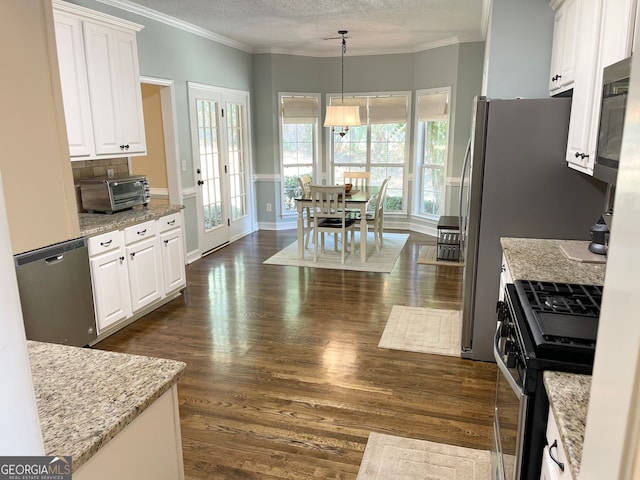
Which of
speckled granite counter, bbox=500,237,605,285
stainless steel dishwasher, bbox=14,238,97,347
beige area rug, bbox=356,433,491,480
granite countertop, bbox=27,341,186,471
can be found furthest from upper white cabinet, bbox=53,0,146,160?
speckled granite counter, bbox=500,237,605,285

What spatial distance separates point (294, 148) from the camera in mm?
7738

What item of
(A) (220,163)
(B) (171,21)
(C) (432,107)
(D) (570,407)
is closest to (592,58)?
(D) (570,407)

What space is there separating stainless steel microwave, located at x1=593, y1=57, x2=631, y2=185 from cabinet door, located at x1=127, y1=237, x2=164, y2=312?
10.7 feet

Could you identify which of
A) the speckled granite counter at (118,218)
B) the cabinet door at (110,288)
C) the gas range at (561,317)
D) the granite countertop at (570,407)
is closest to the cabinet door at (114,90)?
the speckled granite counter at (118,218)

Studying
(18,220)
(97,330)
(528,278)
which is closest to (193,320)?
(97,330)

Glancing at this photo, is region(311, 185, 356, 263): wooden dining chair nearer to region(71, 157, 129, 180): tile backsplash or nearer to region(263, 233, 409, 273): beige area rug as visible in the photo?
region(263, 233, 409, 273): beige area rug

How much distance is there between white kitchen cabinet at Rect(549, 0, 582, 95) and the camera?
107 inches

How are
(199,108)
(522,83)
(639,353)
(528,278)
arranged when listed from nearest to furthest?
(639,353)
(528,278)
(522,83)
(199,108)

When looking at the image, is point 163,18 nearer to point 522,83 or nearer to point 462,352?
point 522,83

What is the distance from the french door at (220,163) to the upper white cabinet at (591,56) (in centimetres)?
433

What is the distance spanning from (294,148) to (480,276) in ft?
16.7

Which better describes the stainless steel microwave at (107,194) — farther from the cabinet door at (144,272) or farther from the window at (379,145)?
the window at (379,145)

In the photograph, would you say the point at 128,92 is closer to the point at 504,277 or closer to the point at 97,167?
the point at 97,167

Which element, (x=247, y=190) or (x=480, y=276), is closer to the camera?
(x=480, y=276)
